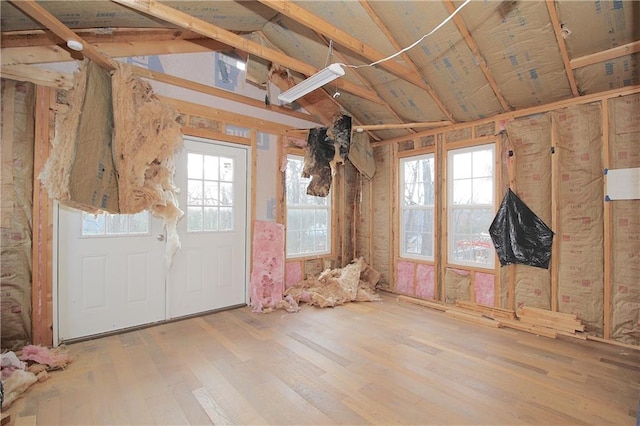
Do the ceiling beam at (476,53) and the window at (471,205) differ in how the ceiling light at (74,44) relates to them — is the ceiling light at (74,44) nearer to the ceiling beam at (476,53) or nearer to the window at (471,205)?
the ceiling beam at (476,53)

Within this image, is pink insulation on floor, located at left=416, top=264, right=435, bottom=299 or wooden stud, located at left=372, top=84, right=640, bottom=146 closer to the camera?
wooden stud, located at left=372, top=84, right=640, bottom=146

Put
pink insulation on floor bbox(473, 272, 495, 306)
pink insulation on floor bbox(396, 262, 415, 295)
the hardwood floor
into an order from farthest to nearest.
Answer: pink insulation on floor bbox(396, 262, 415, 295) → pink insulation on floor bbox(473, 272, 495, 306) → the hardwood floor

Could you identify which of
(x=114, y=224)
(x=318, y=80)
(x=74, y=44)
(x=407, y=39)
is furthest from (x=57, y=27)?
(x=407, y=39)

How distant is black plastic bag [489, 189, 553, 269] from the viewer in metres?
3.53

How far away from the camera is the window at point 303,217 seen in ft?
15.9

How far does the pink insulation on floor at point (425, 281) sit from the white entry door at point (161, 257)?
2.59 metres

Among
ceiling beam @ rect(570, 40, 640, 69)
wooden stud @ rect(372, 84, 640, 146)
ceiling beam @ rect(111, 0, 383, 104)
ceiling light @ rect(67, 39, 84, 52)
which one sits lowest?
wooden stud @ rect(372, 84, 640, 146)

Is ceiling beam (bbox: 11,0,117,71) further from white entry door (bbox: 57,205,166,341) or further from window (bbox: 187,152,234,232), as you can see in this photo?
white entry door (bbox: 57,205,166,341)

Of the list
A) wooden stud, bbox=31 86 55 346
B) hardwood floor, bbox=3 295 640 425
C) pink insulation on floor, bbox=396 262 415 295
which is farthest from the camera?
pink insulation on floor, bbox=396 262 415 295

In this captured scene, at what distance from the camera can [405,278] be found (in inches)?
192

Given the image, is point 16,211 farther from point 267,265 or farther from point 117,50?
point 267,265

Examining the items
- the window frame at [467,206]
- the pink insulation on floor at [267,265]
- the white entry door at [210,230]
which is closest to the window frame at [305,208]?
the pink insulation on floor at [267,265]

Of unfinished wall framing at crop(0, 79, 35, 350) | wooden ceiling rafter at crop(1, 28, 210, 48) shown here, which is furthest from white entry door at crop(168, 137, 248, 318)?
unfinished wall framing at crop(0, 79, 35, 350)

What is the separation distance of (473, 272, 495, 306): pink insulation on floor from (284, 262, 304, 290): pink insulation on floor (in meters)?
2.51
